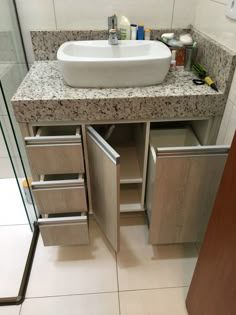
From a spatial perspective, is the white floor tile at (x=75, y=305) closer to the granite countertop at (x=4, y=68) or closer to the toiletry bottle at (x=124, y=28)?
the granite countertop at (x=4, y=68)

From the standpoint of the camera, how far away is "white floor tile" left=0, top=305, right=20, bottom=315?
1.07m

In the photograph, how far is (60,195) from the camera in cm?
108

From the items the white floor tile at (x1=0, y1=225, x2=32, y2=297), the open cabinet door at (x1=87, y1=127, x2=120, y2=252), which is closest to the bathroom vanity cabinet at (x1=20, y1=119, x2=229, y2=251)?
the open cabinet door at (x1=87, y1=127, x2=120, y2=252)

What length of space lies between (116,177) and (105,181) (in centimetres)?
13

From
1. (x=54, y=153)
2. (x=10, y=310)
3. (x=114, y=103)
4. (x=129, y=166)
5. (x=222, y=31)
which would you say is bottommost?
(x=10, y=310)

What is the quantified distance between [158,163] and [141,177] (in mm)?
350

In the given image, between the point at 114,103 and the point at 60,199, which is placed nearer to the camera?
the point at 114,103

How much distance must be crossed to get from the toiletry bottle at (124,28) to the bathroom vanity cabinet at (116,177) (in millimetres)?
457

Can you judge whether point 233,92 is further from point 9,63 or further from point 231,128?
point 9,63

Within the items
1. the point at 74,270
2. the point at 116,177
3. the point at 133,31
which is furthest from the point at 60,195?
the point at 133,31

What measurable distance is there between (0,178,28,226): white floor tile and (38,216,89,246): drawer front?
380mm

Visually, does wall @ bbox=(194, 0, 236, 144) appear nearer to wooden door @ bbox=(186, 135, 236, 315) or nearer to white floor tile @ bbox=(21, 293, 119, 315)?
wooden door @ bbox=(186, 135, 236, 315)

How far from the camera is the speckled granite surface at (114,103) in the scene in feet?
3.12

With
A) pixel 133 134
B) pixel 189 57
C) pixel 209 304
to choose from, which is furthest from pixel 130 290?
pixel 189 57
